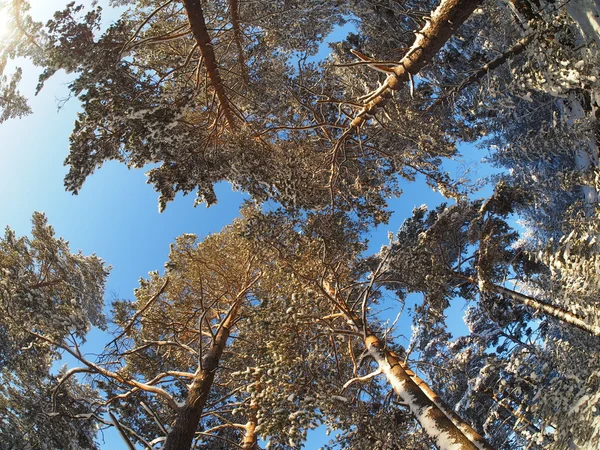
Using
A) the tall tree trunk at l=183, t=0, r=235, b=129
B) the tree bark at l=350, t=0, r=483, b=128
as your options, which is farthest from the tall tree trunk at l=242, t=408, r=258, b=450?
the tall tree trunk at l=183, t=0, r=235, b=129

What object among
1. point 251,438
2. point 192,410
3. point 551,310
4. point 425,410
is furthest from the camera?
point 551,310

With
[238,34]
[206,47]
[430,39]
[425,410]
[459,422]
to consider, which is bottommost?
[459,422]

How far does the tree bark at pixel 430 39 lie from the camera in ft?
14.2

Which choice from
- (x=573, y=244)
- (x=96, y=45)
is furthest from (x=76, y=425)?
(x=573, y=244)

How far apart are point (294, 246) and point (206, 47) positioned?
4.04 meters

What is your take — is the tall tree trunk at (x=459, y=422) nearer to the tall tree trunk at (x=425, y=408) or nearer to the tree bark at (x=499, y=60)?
the tall tree trunk at (x=425, y=408)

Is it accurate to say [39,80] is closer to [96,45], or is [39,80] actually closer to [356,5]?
[96,45]

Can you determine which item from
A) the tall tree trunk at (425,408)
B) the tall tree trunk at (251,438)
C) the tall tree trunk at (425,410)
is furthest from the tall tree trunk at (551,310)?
the tall tree trunk at (251,438)

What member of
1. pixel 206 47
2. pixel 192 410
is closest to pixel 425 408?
pixel 192 410

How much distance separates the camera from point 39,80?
6.24 meters

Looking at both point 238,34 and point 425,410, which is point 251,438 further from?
point 238,34

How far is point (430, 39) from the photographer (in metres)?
4.53

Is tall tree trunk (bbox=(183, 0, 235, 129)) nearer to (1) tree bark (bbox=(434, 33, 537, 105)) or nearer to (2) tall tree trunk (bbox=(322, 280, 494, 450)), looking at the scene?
(1) tree bark (bbox=(434, 33, 537, 105))

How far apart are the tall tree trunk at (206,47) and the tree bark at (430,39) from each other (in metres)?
3.20
